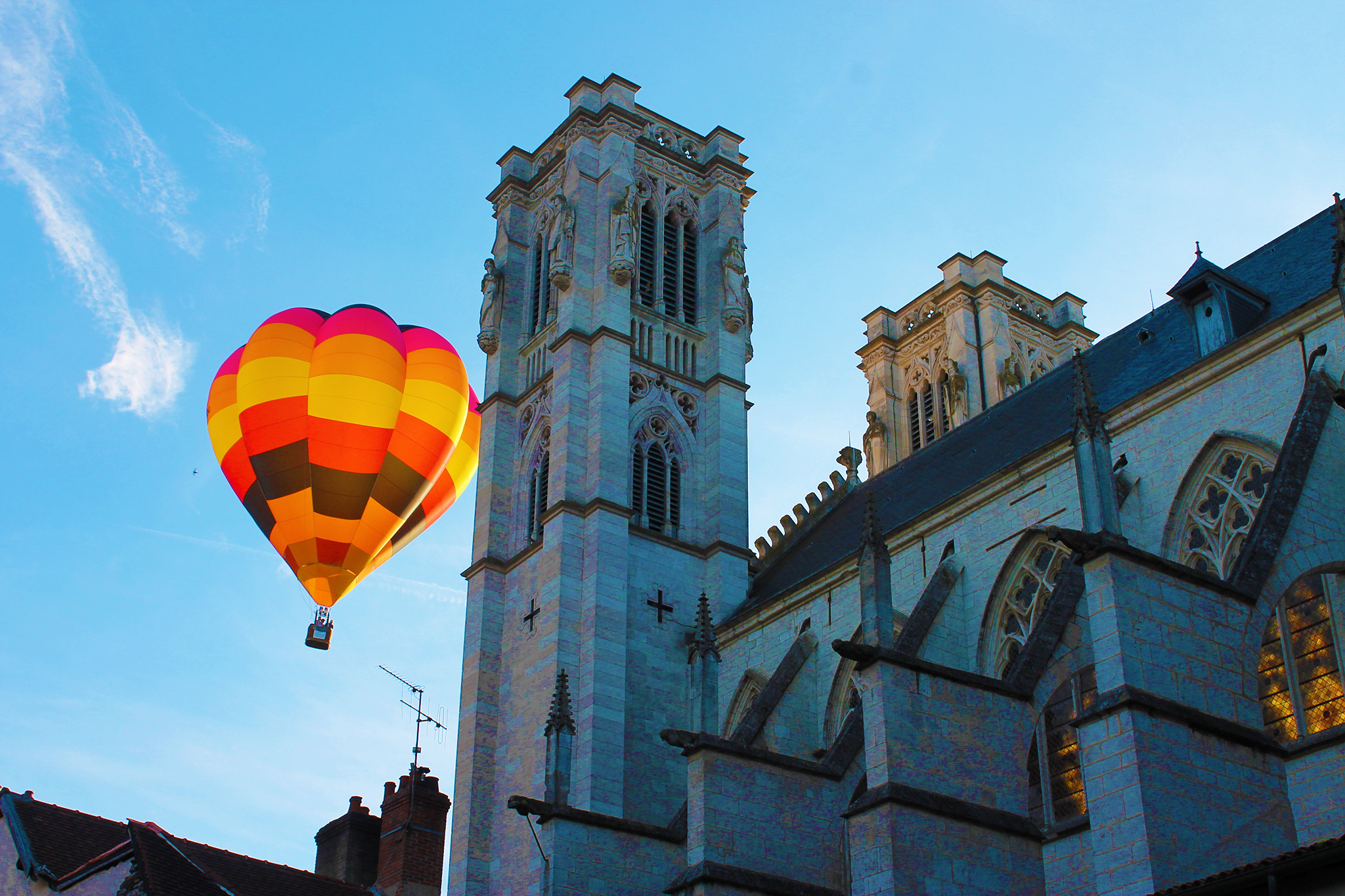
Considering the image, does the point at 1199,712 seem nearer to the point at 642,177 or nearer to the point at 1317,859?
the point at 1317,859

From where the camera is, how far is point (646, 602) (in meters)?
25.2

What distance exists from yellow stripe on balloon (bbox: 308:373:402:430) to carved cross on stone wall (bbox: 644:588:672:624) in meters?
5.41

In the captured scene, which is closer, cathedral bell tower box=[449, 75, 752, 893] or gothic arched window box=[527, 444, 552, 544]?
cathedral bell tower box=[449, 75, 752, 893]

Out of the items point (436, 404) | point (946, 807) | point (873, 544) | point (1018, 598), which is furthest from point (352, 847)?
point (946, 807)

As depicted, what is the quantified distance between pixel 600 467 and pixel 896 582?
6426mm

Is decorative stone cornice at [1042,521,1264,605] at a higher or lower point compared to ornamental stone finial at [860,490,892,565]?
lower

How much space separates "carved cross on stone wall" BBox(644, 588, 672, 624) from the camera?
25294 mm

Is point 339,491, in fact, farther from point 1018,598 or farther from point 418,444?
point 1018,598

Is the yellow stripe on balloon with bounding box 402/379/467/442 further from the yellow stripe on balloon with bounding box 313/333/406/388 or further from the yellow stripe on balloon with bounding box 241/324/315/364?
the yellow stripe on balloon with bounding box 241/324/315/364

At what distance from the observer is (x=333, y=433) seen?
24.2 meters

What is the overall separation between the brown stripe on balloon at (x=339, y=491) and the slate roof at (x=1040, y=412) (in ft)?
22.2

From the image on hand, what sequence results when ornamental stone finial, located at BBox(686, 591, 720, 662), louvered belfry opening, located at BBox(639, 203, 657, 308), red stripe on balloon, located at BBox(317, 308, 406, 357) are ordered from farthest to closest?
1. louvered belfry opening, located at BBox(639, 203, 657, 308)
2. red stripe on balloon, located at BBox(317, 308, 406, 357)
3. ornamental stone finial, located at BBox(686, 591, 720, 662)

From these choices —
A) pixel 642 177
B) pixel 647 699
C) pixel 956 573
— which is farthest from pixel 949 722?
pixel 642 177

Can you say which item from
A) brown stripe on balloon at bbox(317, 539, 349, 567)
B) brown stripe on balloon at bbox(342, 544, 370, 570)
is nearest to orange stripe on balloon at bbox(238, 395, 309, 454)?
brown stripe on balloon at bbox(317, 539, 349, 567)
